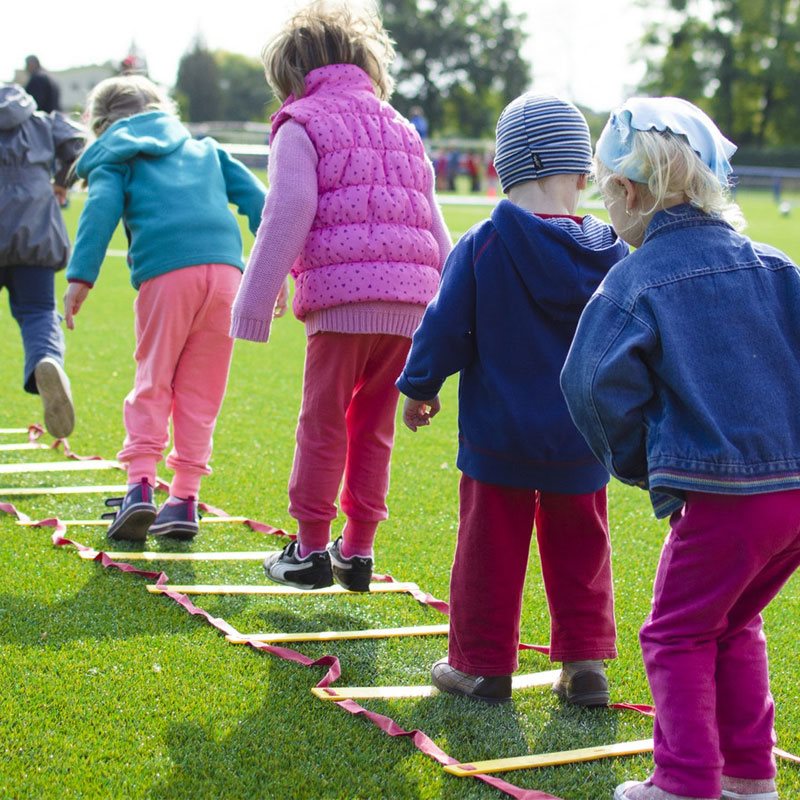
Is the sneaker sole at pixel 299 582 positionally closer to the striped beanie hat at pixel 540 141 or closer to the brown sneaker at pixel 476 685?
the brown sneaker at pixel 476 685

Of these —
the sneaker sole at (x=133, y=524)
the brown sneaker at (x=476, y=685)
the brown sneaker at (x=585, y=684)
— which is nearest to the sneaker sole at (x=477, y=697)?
the brown sneaker at (x=476, y=685)

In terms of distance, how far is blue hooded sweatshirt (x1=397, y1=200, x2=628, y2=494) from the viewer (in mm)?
3271

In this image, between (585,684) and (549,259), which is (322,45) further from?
(585,684)

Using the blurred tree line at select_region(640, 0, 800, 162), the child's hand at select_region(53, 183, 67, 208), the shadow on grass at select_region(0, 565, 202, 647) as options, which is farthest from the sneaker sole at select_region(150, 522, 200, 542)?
the blurred tree line at select_region(640, 0, 800, 162)

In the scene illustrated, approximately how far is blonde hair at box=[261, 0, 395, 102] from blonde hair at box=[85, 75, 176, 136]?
3.34 feet

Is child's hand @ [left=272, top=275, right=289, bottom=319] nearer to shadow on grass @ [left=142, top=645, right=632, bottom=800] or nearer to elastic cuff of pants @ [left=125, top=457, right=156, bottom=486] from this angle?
elastic cuff of pants @ [left=125, top=457, right=156, bottom=486]

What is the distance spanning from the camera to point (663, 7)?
73.4 metres

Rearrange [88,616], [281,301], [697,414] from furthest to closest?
1. [281,301]
2. [88,616]
3. [697,414]

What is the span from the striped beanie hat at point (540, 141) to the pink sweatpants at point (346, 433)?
95 centimetres

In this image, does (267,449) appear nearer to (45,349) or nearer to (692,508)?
(45,349)

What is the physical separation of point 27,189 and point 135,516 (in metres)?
2.35

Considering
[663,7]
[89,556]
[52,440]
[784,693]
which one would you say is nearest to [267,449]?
[52,440]

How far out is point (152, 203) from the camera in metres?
4.89

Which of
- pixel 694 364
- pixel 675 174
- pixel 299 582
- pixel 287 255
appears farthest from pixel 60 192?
pixel 694 364
